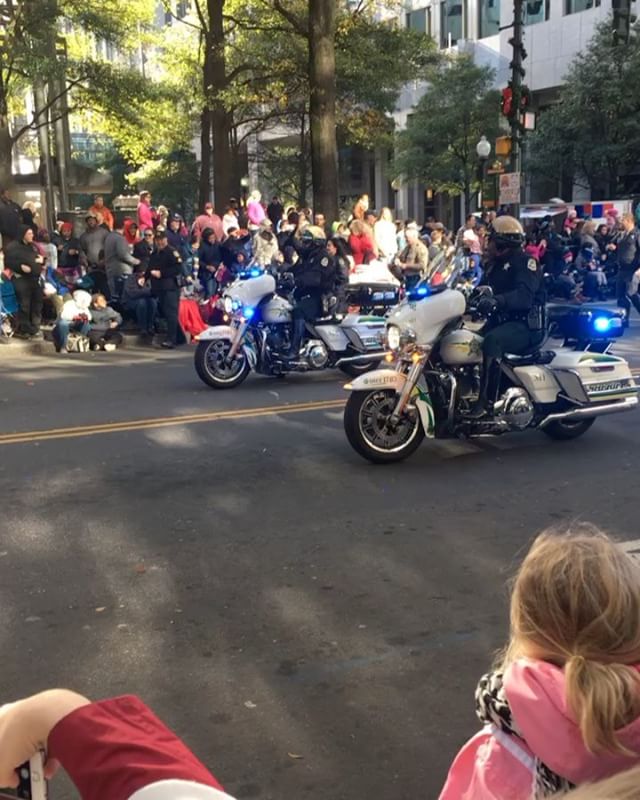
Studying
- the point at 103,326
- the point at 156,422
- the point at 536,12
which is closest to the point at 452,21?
the point at 536,12

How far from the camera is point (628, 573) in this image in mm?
1946

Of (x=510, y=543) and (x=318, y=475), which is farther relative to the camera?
(x=318, y=475)

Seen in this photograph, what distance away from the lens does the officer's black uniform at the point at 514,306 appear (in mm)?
7680

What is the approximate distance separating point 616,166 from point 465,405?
3459 centimetres

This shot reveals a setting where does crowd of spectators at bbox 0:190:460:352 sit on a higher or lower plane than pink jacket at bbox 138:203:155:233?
lower

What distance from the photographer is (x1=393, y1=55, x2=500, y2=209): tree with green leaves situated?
43062 millimetres

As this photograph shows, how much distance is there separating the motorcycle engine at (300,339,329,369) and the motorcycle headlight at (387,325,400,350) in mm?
3675

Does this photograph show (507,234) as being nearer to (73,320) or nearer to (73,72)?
(73,320)

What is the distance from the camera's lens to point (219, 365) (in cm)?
1095

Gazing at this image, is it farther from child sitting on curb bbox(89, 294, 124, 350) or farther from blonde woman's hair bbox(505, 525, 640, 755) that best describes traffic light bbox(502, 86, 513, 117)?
blonde woman's hair bbox(505, 525, 640, 755)

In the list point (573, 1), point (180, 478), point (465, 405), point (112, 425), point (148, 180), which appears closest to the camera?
point (180, 478)

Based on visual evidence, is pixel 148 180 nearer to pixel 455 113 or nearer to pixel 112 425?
pixel 455 113

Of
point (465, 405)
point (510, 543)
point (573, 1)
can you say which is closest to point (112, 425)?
point (465, 405)

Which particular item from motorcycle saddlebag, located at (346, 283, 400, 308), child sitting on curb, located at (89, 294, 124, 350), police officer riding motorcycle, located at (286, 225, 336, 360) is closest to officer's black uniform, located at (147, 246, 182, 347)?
child sitting on curb, located at (89, 294, 124, 350)
